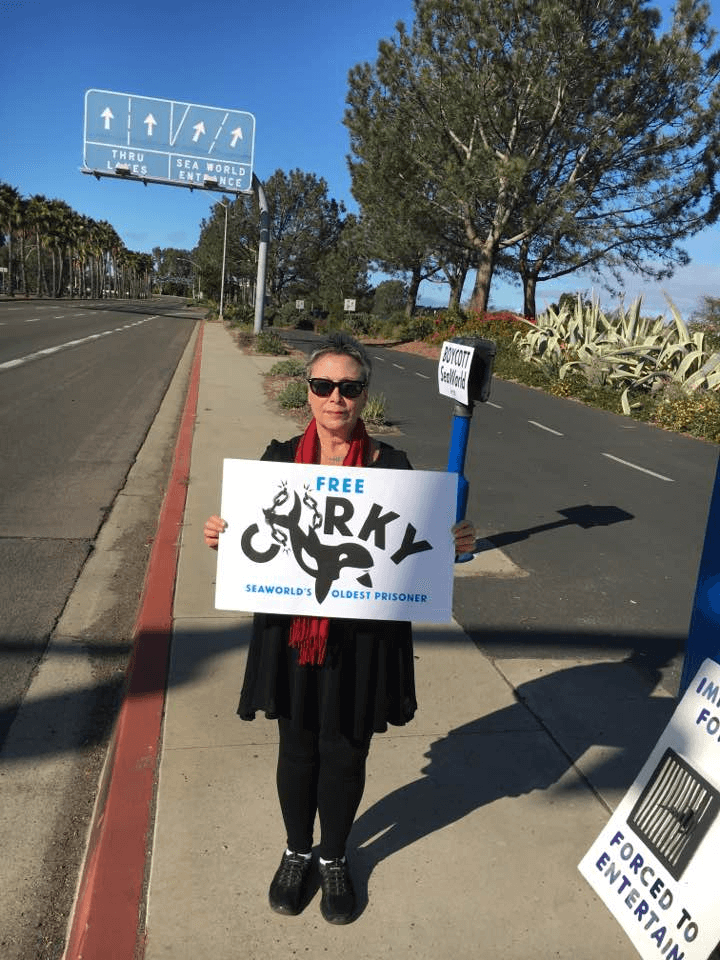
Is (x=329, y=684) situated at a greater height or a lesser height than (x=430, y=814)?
greater

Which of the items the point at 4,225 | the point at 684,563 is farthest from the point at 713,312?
the point at 4,225

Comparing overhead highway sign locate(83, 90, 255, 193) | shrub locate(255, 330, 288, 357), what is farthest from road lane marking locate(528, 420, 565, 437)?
overhead highway sign locate(83, 90, 255, 193)

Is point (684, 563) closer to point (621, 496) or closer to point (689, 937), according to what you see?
point (621, 496)

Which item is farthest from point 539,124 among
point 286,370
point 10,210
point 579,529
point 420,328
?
point 10,210

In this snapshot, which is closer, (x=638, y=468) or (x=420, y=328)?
(x=638, y=468)

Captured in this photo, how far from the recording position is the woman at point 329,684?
2279mm

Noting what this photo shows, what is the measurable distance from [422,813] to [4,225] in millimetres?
74773

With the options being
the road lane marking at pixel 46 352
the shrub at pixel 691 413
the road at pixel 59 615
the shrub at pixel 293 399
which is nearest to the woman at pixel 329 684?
the road at pixel 59 615

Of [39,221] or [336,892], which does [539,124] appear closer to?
[336,892]

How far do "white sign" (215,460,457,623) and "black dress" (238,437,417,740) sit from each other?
0.08 meters

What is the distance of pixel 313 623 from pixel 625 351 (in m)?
16.6

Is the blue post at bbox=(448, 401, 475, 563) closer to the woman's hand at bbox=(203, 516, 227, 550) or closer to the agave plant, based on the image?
the woman's hand at bbox=(203, 516, 227, 550)

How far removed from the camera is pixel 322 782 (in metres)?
2.38

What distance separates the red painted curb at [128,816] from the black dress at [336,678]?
681 millimetres
